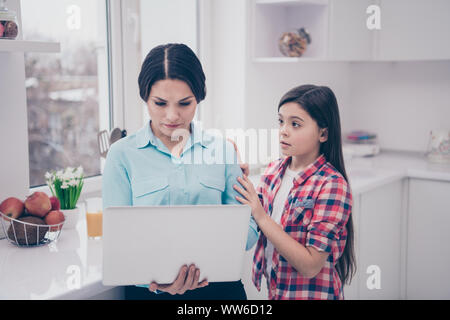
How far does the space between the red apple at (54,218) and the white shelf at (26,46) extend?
1.53ft

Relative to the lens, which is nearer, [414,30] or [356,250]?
[356,250]

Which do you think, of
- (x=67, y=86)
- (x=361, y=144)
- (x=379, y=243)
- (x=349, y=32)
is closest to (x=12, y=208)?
(x=67, y=86)

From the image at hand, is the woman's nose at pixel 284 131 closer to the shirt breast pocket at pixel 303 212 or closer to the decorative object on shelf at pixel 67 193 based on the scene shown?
the shirt breast pocket at pixel 303 212

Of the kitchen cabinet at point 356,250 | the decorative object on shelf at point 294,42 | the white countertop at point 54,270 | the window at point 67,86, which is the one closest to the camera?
the white countertop at point 54,270

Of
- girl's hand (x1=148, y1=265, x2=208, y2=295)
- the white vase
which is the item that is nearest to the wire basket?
the white vase

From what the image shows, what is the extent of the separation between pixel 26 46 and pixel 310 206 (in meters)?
0.88

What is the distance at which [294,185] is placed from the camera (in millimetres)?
1412

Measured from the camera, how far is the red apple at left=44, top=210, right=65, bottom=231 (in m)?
1.51

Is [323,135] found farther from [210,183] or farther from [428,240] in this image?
[428,240]

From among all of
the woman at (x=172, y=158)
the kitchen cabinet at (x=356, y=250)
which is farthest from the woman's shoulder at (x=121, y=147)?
the kitchen cabinet at (x=356, y=250)

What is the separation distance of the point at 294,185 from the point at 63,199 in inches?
29.5

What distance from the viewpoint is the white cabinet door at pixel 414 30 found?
2562mm

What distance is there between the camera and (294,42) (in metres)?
2.31
